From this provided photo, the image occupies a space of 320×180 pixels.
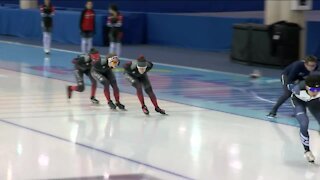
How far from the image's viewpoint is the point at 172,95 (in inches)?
529

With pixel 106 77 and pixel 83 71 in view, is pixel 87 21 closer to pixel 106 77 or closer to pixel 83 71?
pixel 83 71

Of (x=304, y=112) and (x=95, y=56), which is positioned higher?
(x=95, y=56)

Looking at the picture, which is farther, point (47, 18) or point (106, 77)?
point (47, 18)

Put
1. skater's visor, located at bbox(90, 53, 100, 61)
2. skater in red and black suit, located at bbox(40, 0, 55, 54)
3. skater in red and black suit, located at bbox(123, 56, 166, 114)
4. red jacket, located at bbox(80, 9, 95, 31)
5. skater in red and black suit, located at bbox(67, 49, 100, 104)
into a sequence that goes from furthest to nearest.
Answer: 1. skater in red and black suit, located at bbox(40, 0, 55, 54)
2. red jacket, located at bbox(80, 9, 95, 31)
3. skater in red and black suit, located at bbox(67, 49, 100, 104)
4. skater's visor, located at bbox(90, 53, 100, 61)
5. skater in red and black suit, located at bbox(123, 56, 166, 114)

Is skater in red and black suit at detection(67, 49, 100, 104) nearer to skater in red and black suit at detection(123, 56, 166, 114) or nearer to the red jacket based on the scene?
skater in red and black suit at detection(123, 56, 166, 114)

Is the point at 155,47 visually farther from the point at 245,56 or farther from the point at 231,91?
the point at 231,91

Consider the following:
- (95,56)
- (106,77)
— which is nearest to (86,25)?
(95,56)

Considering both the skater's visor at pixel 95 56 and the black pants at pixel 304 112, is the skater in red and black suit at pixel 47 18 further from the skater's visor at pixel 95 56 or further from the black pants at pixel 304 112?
the black pants at pixel 304 112

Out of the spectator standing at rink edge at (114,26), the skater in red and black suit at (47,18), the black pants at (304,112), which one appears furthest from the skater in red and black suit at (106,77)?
the skater in red and black suit at (47,18)

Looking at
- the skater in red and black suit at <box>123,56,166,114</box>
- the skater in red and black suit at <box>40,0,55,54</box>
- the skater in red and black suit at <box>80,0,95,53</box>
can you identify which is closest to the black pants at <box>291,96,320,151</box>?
the skater in red and black suit at <box>123,56,166,114</box>

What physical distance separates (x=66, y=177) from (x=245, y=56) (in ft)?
41.3

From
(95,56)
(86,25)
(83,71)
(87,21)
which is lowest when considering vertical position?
(83,71)

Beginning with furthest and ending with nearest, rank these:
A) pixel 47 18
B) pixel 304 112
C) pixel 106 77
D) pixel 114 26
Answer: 1. pixel 47 18
2. pixel 114 26
3. pixel 106 77
4. pixel 304 112

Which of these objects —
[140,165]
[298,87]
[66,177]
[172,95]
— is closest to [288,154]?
[298,87]
